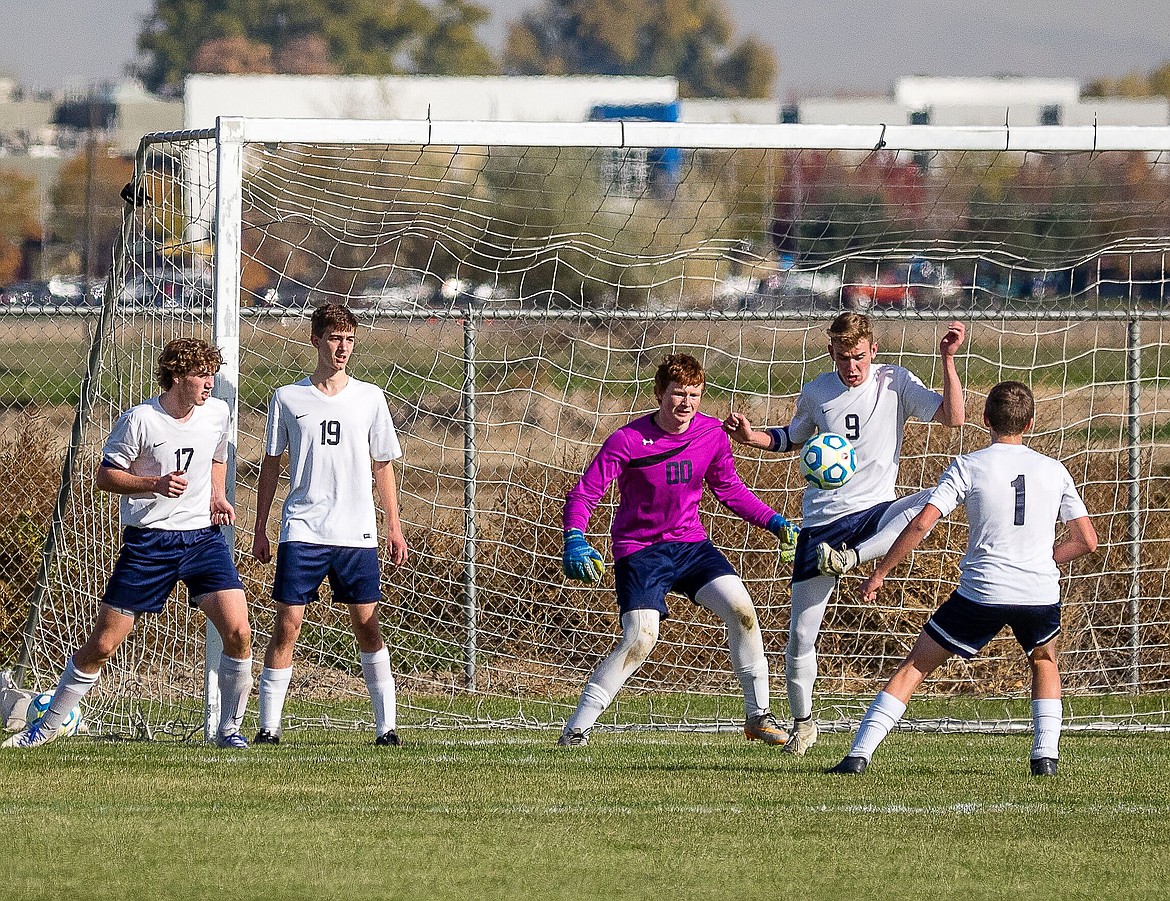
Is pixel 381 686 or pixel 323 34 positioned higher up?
pixel 323 34

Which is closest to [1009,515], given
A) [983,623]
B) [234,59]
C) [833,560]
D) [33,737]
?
[983,623]

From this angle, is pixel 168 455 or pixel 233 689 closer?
pixel 168 455

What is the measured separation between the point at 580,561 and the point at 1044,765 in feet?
6.60

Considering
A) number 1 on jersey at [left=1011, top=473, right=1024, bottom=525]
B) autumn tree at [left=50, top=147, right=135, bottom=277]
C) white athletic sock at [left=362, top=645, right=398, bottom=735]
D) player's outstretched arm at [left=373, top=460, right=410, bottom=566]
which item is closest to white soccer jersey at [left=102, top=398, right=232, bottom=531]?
player's outstretched arm at [left=373, top=460, right=410, bottom=566]

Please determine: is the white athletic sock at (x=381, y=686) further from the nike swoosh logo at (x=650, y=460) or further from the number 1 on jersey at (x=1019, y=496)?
the number 1 on jersey at (x=1019, y=496)

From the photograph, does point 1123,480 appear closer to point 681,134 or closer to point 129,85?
point 681,134

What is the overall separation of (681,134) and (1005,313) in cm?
247

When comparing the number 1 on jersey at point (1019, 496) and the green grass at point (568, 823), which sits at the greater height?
the number 1 on jersey at point (1019, 496)

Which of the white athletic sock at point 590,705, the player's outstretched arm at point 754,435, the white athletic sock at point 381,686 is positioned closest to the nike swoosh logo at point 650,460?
the player's outstretched arm at point 754,435

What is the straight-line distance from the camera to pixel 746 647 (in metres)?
7.32

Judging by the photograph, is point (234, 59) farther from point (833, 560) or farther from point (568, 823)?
point (568, 823)

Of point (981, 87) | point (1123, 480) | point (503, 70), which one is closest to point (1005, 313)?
point (1123, 480)

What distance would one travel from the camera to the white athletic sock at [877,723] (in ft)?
21.7

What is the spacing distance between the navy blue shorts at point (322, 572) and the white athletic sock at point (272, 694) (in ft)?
1.19
